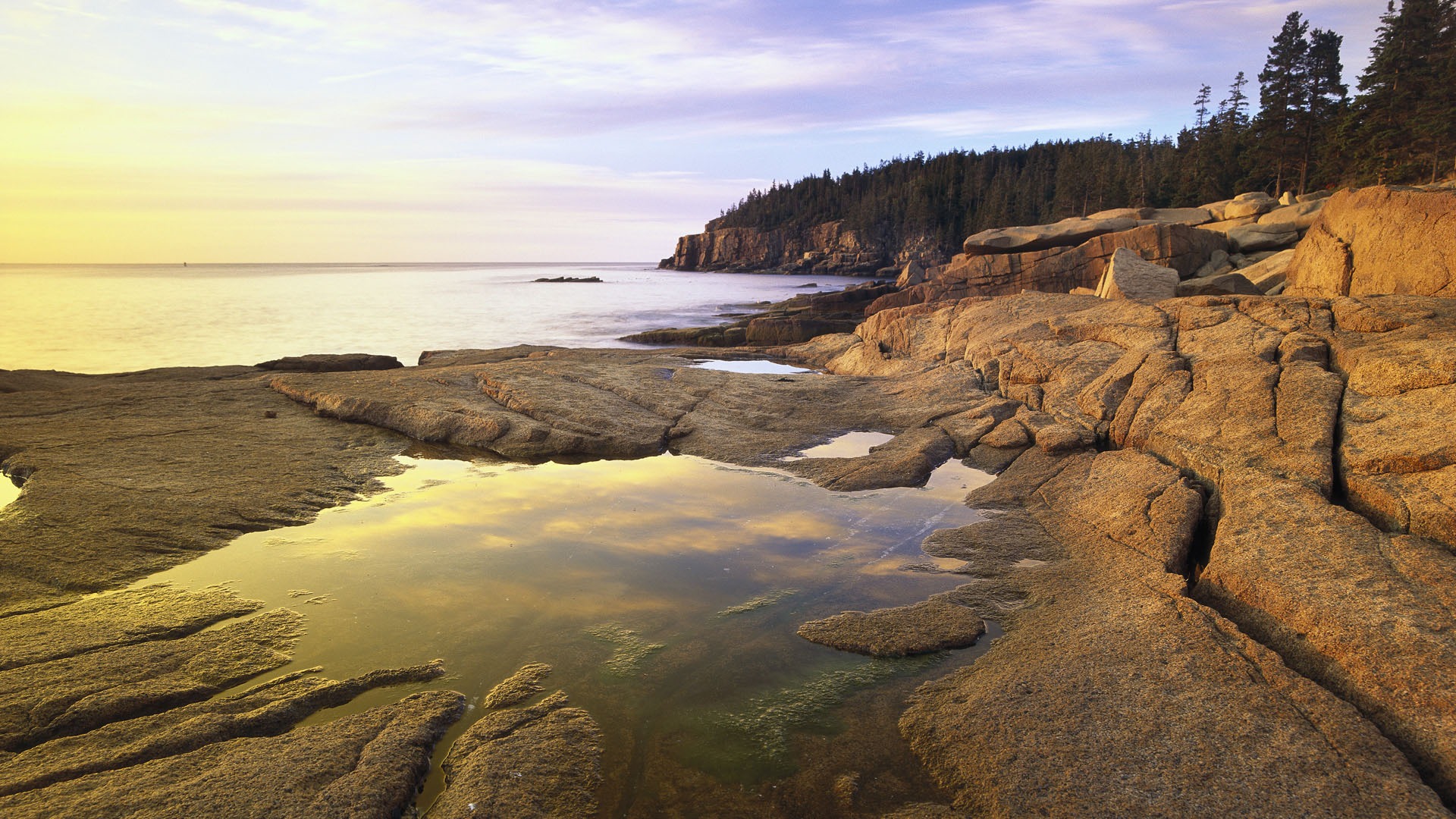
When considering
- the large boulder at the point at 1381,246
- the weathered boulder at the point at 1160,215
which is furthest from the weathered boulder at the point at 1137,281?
the weathered boulder at the point at 1160,215

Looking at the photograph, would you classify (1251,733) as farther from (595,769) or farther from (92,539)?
(92,539)

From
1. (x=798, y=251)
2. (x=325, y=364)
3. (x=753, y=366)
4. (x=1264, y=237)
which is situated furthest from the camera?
(x=798, y=251)

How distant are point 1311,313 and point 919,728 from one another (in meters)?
8.92

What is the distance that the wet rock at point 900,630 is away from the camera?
5352 mm

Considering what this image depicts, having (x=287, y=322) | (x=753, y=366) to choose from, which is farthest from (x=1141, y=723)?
(x=287, y=322)

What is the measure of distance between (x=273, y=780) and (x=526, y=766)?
119 centimetres

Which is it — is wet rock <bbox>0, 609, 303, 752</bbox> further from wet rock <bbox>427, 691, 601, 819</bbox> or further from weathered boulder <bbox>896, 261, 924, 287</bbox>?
weathered boulder <bbox>896, 261, 924, 287</bbox>

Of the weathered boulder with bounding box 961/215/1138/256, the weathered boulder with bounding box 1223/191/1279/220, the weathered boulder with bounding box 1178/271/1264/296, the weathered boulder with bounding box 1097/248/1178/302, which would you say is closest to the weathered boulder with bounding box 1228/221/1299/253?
the weathered boulder with bounding box 961/215/1138/256

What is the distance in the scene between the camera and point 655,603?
20.1 feet

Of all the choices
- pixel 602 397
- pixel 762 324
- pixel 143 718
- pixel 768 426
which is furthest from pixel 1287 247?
pixel 143 718

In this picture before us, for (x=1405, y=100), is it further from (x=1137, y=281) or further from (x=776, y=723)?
(x=776, y=723)

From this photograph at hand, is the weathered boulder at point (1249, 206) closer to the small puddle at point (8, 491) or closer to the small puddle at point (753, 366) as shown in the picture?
the small puddle at point (753, 366)

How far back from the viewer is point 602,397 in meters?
12.3

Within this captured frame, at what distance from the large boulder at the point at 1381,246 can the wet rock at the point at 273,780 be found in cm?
1303
